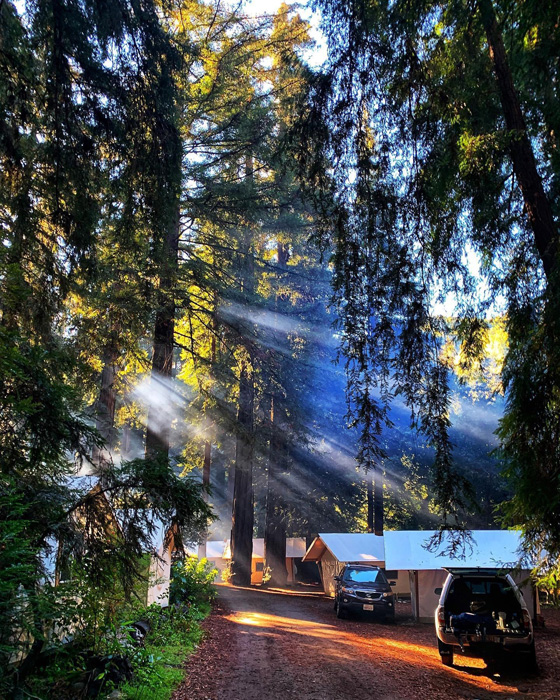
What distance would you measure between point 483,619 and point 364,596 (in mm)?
7699

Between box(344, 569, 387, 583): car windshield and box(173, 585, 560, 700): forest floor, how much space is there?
190 cm

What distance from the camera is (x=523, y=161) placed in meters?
6.56

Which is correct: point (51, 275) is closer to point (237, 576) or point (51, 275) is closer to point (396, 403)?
point (237, 576)

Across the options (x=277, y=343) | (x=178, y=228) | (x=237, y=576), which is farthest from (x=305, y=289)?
(x=237, y=576)

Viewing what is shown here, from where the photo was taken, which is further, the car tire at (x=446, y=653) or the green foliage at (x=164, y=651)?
the car tire at (x=446, y=653)

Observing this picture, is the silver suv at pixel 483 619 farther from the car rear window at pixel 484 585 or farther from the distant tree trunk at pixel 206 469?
the distant tree trunk at pixel 206 469

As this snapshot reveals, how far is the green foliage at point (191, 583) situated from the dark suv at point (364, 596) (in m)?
4.24

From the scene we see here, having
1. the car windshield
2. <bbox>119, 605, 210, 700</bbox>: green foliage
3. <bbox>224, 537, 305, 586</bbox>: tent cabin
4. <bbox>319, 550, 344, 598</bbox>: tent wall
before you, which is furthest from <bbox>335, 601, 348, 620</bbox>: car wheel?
<bbox>224, 537, 305, 586</bbox>: tent cabin

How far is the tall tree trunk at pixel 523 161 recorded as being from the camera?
6359mm

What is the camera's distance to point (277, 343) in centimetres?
2116

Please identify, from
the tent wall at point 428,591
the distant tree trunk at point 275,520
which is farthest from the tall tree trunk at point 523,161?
the distant tree trunk at point 275,520

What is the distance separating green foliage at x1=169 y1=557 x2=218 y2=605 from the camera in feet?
53.6

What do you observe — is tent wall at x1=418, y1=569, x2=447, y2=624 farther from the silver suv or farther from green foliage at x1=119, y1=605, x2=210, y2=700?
green foliage at x1=119, y1=605, x2=210, y2=700

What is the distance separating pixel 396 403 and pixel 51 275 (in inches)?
1201
